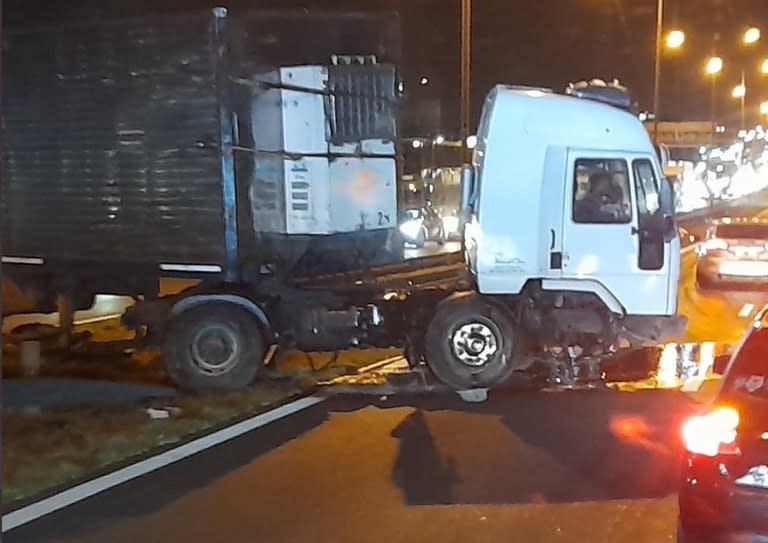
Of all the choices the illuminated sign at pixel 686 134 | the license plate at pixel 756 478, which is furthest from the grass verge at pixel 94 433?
the illuminated sign at pixel 686 134

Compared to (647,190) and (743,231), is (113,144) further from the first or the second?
(743,231)

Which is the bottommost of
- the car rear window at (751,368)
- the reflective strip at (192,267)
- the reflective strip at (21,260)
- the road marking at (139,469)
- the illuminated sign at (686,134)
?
the road marking at (139,469)

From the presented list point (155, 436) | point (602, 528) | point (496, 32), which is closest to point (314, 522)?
point (602, 528)

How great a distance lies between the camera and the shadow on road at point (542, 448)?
858cm

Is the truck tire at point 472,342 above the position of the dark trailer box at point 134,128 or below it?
below

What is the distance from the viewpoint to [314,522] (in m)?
7.75

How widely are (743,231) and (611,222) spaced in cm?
1195

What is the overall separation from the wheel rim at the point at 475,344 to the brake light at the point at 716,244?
12.0 meters

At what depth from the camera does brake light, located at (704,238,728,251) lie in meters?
23.6

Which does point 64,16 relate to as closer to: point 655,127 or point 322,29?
point 322,29

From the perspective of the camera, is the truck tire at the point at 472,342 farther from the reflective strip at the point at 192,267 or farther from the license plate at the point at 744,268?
the license plate at the point at 744,268

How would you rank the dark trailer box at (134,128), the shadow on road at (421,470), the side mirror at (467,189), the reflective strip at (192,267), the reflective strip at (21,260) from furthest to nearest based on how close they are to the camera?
the reflective strip at (21,260), the side mirror at (467,189), the reflective strip at (192,267), the dark trailer box at (134,128), the shadow on road at (421,470)

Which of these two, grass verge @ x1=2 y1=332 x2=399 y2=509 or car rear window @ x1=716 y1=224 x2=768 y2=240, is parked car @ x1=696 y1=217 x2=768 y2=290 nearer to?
car rear window @ x1=716 y1=224 x2=768 y2=240

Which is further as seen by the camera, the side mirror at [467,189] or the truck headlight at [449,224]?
the truck headlight at [449,224]
